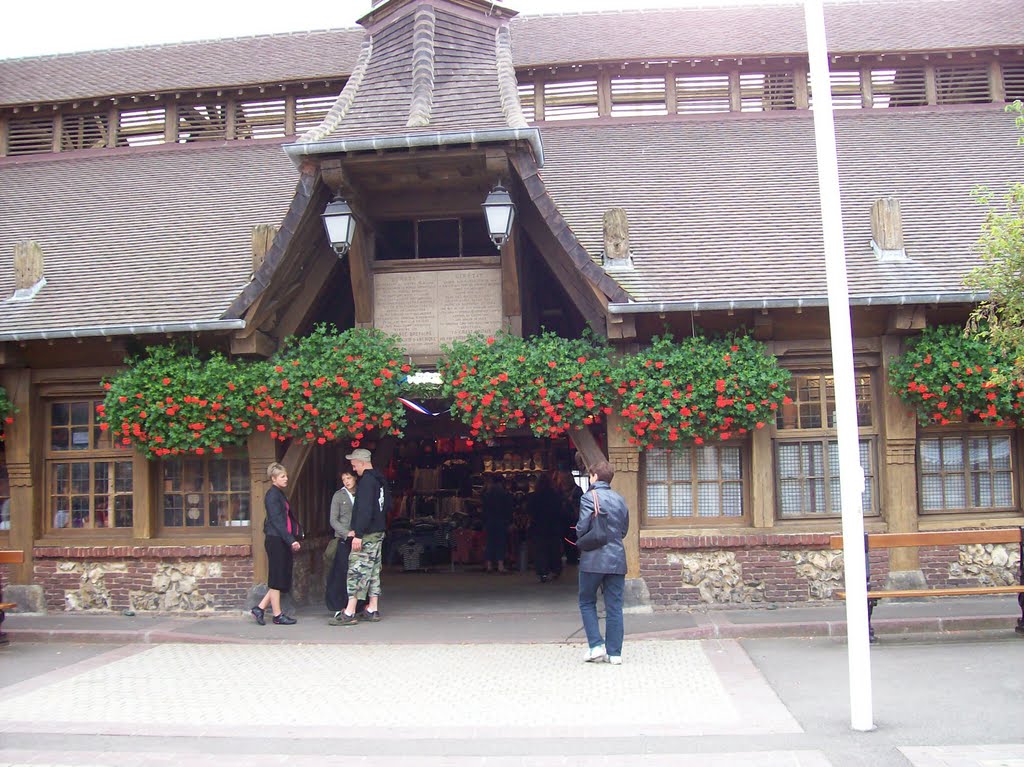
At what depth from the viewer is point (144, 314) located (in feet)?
36.0

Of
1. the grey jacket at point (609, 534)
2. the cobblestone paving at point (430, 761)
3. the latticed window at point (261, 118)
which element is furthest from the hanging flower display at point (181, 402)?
the latticed window at point (261, 118)

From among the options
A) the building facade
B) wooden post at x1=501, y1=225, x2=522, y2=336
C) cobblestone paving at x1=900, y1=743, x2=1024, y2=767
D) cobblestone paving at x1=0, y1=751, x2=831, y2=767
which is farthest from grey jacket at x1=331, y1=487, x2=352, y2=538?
cobblestone paving at x1=900, y1=743, x2=1024, y2=767

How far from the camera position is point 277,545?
10.5 m

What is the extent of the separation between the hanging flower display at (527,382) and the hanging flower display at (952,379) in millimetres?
3155

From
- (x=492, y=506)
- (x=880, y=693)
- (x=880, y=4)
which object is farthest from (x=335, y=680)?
(x=880, y=4)

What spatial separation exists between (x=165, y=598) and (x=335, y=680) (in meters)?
4.18

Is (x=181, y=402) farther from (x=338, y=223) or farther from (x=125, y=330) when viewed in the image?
(x=338, y=223)

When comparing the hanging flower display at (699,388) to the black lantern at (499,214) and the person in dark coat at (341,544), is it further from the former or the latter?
the person in dark coat at (341,544)

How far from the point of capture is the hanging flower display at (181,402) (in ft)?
34.7

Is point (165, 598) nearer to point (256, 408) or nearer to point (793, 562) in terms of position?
point (256, 408)

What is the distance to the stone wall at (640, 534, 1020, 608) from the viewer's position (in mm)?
10688

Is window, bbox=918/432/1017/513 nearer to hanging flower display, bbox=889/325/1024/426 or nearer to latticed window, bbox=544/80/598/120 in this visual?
hanging flower display, bbox=889/325/1024/426

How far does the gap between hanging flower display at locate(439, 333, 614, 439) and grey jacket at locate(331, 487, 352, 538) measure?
164 cm

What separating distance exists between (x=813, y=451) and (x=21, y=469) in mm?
9224
